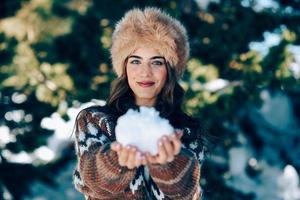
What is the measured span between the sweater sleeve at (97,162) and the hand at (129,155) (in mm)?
104

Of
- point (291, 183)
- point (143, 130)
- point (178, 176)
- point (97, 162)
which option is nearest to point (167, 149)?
point (143, 130)

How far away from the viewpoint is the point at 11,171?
550 cm

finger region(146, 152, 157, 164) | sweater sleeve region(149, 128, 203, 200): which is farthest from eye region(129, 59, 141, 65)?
finger region(146, 152, 157, 164)

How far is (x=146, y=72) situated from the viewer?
2234mm

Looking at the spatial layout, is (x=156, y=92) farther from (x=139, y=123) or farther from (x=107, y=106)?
(x=139, y=123)

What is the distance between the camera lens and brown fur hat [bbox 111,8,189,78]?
7.65ft

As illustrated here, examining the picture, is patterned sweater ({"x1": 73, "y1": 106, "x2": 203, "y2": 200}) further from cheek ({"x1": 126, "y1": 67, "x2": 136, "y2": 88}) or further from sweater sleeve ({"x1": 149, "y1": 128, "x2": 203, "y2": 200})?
cheek ({"x1": 126, "y1": 67, "x2": 136, "y2": 88})

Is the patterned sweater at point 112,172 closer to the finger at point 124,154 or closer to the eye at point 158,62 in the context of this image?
the finger at point 124,154

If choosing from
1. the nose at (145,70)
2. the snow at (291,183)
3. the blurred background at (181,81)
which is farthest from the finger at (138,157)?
the snow at (291,183)

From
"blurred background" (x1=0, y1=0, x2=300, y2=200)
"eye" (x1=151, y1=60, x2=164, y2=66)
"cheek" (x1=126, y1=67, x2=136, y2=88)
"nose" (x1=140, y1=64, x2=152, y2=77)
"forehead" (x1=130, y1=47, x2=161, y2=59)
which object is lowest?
"blurred background" (x1=0, y1=0, x2=300, y2=200)

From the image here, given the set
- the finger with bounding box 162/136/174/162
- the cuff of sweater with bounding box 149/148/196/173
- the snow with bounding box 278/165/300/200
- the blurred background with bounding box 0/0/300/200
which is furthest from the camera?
the snow with bounding box 278/165/300/200

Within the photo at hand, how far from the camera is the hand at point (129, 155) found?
5.55 feet

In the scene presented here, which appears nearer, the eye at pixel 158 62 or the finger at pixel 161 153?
the finger at pixel 161 153

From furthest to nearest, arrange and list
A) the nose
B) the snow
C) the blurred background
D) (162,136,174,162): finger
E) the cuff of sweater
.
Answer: the snow → the blurred background → the nose → the cuff of sweater → (162,136,174,162): finger
